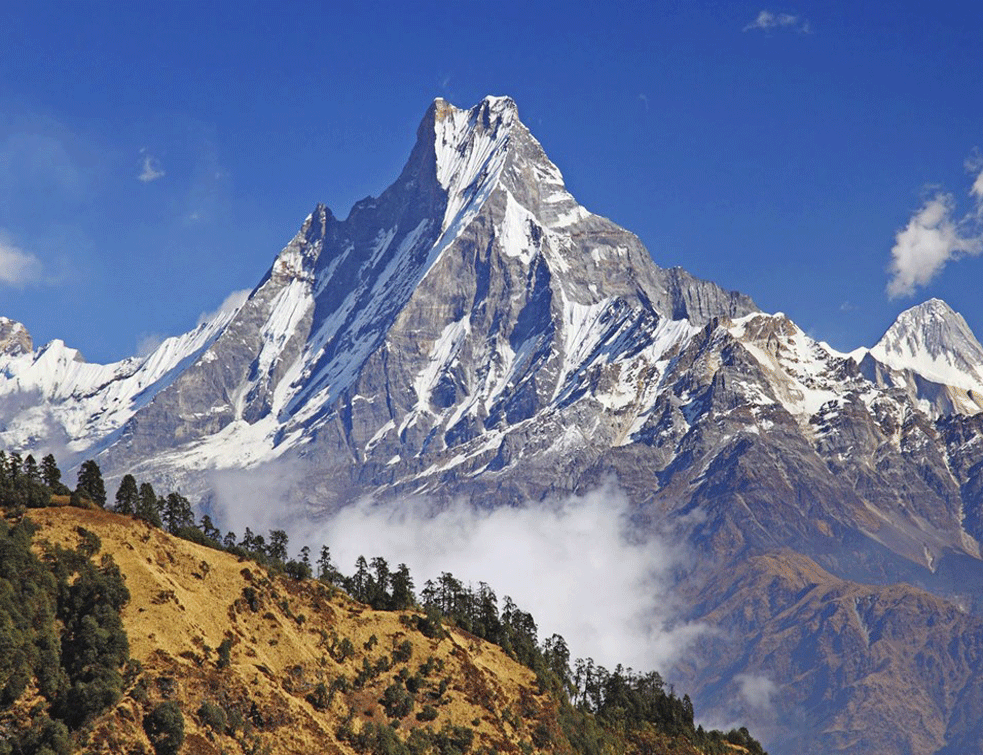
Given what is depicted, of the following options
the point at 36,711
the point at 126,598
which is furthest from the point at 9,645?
the point at 126,598

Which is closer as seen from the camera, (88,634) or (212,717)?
(88,634)

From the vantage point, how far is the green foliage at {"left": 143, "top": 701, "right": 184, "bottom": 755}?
161375mm

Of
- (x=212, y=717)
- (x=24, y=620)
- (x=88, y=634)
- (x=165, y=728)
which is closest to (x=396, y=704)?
(x=212, y=717)

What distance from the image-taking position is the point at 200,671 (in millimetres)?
175000

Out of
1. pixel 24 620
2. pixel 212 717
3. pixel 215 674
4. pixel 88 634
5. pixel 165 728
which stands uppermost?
pixel 215 674

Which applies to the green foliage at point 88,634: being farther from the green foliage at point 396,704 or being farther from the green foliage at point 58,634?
the green foliage at point 396,704

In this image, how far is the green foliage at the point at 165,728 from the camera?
161 metres

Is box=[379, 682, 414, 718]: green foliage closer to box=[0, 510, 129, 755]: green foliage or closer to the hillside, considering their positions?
the hillside

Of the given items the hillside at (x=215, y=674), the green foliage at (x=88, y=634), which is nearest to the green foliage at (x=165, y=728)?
the hillside at (x=215, y=674)

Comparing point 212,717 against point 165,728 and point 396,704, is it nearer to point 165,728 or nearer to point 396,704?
point 165,728

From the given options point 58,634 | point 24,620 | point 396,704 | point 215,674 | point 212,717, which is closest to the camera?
point 24,620

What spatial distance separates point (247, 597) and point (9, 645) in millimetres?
42721

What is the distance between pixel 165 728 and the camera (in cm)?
16275

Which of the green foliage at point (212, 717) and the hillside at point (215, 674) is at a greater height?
the hillside at point (215, 674)
